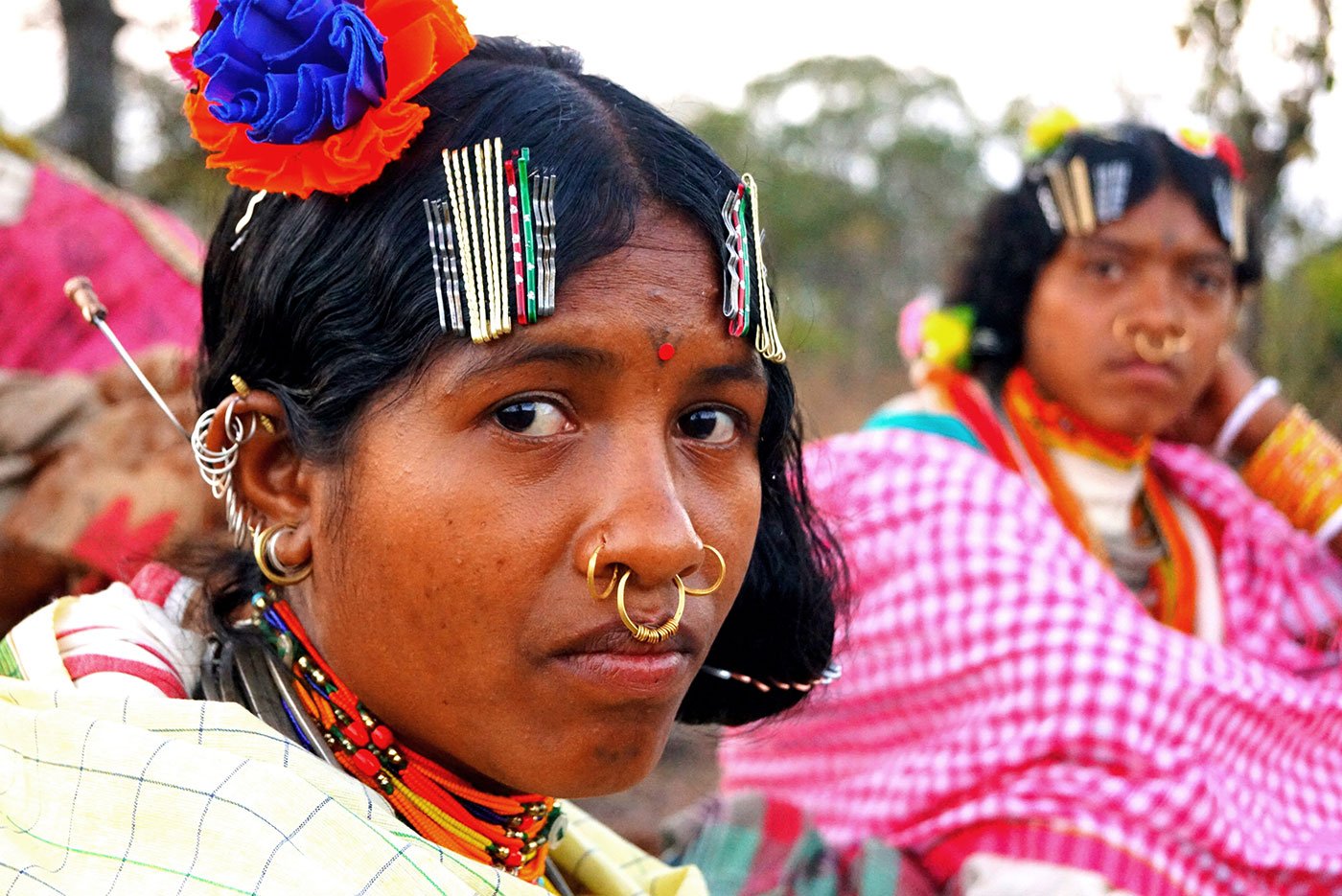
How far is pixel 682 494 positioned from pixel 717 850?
163cm

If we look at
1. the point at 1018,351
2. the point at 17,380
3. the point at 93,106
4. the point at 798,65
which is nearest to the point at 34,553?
the point at 17,380

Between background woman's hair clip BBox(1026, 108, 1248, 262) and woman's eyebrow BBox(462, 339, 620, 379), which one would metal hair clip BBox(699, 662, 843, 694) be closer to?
woman's eyebrow BBox(462, 339, 620, 379)

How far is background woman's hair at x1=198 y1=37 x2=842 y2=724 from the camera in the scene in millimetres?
1629

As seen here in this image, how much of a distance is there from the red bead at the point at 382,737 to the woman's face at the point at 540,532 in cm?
5

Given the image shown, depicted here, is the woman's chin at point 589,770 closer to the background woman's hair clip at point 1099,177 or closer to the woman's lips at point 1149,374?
→ the woman's lips at point 1149,374

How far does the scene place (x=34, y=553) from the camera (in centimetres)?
319

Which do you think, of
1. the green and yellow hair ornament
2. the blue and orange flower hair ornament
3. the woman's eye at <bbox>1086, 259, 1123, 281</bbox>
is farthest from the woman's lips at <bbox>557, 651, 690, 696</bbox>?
the green and yellow hair ornament

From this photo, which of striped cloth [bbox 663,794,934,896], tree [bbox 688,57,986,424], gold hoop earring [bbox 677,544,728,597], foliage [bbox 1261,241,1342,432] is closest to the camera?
gold hoop earring [bbox 677,544,728,597]

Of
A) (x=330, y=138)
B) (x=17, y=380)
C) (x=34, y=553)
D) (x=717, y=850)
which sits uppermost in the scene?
(x=330, y=138)

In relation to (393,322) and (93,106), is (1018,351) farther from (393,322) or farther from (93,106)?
(93,106)

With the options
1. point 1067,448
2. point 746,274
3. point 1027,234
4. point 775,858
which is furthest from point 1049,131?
point 746,274

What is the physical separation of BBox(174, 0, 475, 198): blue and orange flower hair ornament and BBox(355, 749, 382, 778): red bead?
2.17 feet

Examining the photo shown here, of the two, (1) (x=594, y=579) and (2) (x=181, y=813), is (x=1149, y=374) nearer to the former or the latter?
(1) (x=594, y=579)

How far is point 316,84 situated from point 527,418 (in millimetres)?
434
